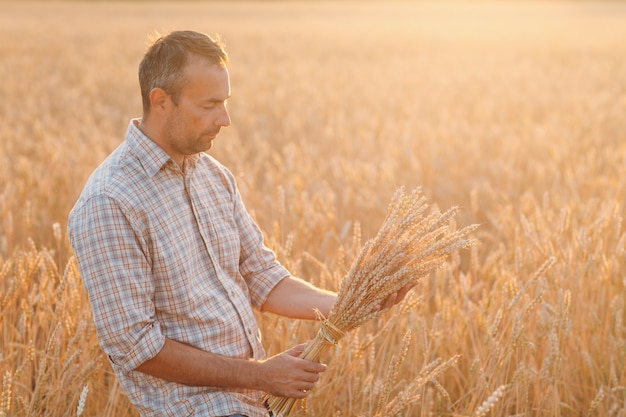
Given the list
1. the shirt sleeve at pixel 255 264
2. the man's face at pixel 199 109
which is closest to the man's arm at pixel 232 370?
the shirt sleeve at pixel 255 264

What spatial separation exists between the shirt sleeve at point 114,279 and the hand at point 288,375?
31 centimetres

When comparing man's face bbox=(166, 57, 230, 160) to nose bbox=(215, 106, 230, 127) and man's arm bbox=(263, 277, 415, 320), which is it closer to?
nose bbox=(215, 106, 230, 127)

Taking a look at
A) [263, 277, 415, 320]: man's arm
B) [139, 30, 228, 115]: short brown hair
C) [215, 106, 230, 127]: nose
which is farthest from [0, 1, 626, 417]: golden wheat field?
[139, 30, 228, 115]: short brown hair

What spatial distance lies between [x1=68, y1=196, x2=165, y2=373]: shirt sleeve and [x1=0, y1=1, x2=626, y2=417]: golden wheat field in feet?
0.65

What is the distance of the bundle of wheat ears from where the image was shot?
76.1 inches

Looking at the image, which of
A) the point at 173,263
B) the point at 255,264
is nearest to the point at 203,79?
the point at 173,263

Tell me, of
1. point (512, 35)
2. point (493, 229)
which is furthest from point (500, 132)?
point (512, 35)

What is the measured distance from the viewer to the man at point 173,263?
79.7 inches

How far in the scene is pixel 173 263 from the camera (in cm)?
215

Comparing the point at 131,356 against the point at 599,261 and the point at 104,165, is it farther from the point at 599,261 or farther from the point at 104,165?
the point at 599,261

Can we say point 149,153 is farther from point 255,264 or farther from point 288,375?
point 288,375

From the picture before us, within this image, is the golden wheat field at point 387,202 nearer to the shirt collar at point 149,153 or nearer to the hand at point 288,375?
the hand at point 288,375

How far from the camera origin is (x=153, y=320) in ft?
6.81

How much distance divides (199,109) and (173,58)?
0.16m
